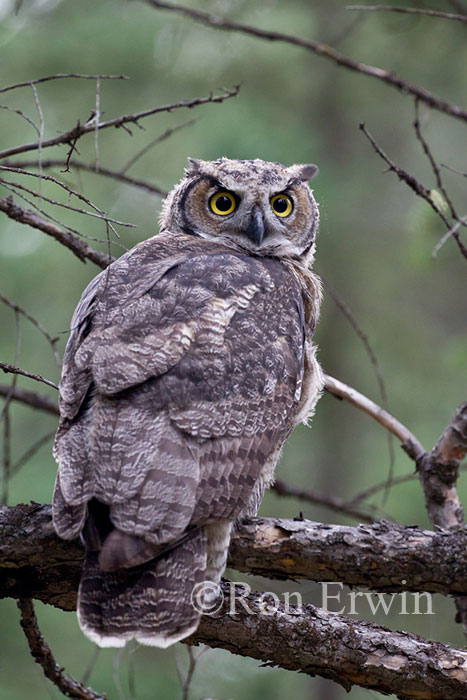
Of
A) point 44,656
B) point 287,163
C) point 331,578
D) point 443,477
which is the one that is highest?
point 287,163

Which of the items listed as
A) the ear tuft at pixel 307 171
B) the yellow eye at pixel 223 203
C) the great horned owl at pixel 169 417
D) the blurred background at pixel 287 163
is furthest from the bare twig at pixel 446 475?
the ear tuft at pixel 307 171

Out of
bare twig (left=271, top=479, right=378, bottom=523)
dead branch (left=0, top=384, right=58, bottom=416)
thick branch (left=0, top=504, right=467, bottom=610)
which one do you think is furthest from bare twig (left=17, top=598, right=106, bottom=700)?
bare twig (left=271, top=479, right=378, bottom=523)

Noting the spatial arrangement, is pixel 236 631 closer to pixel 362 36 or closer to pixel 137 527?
pixel 137 527

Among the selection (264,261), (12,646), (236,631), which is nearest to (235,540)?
(236,631)

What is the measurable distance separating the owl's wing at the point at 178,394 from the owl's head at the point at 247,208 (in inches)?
21.6

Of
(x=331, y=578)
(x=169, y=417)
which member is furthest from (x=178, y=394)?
(x=331, y=578)

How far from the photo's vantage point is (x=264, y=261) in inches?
132

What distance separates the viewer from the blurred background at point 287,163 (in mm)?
5605

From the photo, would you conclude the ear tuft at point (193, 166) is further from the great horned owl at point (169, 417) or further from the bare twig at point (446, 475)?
the bare twig at point (446, 475)

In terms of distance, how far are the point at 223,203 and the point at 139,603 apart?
1927 millimetres

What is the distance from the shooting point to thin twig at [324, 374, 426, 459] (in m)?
3.19

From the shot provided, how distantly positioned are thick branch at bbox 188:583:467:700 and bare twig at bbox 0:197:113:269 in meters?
1.27

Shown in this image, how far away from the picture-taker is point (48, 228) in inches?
115

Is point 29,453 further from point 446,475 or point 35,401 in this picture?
point 446,475
